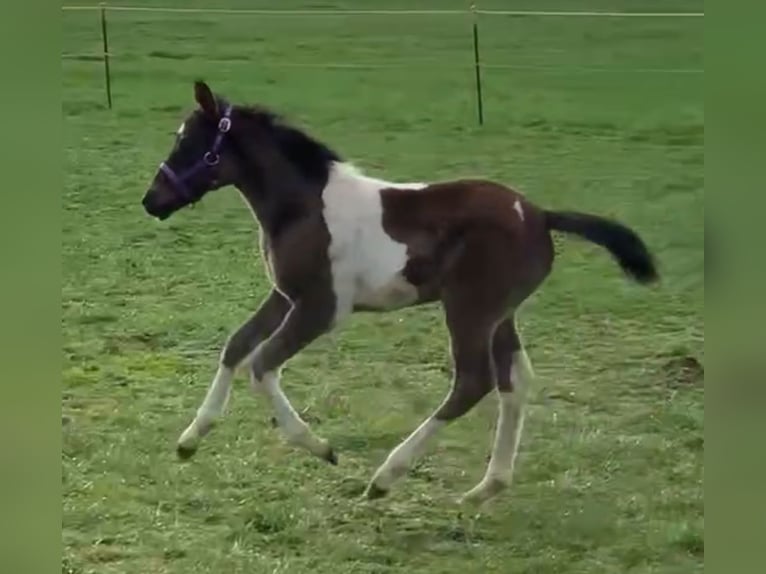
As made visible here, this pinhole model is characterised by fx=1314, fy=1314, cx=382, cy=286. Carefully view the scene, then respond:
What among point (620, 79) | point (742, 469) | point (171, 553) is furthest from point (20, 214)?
point (742, 469)

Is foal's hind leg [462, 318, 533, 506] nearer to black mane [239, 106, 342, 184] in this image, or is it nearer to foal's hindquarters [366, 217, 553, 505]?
foal's hindquarters [366, 217, 553, 505]

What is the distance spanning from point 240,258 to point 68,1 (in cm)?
70

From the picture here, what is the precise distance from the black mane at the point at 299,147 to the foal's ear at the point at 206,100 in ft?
0.20

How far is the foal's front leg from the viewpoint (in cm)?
287

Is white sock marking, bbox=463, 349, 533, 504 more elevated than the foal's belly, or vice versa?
the foal's belly

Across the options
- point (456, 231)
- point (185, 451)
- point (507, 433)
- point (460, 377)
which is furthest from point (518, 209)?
point (185, 451)

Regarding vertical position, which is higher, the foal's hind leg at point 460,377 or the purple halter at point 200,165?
the purple halter at point 200,165

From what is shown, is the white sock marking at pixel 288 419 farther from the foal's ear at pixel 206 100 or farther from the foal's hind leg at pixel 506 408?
the foal's ear at pixel 206 100

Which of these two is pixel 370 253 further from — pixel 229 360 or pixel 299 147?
pixel 229 360

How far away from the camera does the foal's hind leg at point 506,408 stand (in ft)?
9.41

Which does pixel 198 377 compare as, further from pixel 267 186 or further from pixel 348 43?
pixel 348 43

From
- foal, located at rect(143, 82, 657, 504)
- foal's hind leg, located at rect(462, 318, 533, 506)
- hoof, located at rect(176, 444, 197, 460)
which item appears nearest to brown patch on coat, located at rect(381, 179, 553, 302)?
foal, located at rect(143, 82, 657, 504)

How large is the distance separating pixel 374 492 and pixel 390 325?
0.37m

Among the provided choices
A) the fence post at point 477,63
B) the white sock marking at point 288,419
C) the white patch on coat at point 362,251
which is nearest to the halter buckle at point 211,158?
the white patch on coat at point 362,251
